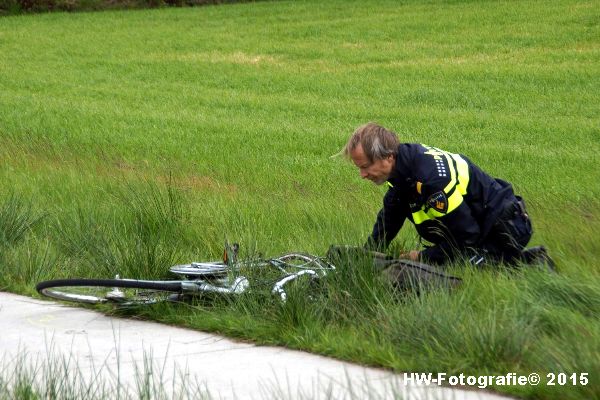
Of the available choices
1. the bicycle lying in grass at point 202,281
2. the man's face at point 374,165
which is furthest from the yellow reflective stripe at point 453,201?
the bicycle lying in grass at point 202,281

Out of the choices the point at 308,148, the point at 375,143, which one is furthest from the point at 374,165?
the point at 308,148

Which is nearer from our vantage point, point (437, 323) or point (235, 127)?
point (437, 323)

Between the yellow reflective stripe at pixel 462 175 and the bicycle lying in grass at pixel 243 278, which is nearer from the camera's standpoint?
the bicycle lying in grass at pixel 243 278

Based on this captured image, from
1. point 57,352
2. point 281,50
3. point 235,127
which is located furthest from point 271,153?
point 281,50

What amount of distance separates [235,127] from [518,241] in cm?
1119

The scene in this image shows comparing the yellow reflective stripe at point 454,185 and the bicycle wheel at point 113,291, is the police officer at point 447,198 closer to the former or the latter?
the yellow reflective stripe at point 454,185

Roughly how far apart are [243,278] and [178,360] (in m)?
0.96

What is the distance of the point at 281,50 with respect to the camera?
93.3ft

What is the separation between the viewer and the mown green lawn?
5230 millimetres

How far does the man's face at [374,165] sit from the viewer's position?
608 cm

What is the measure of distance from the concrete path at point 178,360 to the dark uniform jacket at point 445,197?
1.25 m

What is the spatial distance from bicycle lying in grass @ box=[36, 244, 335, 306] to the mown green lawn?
0.14m

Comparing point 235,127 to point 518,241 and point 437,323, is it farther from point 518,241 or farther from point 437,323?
point 437,323

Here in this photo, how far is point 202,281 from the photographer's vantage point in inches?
246
